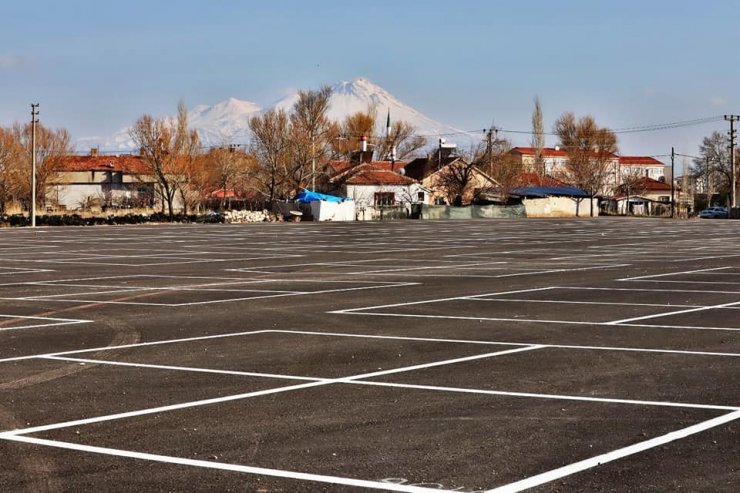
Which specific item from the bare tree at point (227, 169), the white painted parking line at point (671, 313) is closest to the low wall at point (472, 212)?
the bare tree at point (227, 169)

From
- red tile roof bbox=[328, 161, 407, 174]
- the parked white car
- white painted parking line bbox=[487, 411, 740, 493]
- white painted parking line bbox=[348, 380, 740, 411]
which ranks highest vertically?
red tile roof bbox=[328, 161, 407, 174]

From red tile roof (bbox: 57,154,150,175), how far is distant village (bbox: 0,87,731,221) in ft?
0.61

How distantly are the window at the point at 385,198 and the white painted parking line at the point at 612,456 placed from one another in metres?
85.2

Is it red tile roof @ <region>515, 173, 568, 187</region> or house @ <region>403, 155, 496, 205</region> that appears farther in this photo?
red tile roof @ <region>515, 173, 568, 187</region>

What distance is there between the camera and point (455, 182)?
98.9 meters

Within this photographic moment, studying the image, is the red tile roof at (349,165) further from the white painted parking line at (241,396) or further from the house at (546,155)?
the white painted parking line at (241,396)

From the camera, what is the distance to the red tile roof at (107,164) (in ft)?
308

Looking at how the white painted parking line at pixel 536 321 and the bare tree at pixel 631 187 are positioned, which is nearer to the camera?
the white painted parking line at pixel 536 321

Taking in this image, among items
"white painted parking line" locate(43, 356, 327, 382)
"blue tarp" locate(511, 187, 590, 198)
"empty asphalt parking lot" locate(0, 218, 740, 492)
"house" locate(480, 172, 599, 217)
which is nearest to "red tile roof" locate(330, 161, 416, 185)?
"house" locate(480, 172, 599, 217)

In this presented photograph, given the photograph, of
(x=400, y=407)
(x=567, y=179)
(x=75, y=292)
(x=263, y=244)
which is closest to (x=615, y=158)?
(x=567, y=179)

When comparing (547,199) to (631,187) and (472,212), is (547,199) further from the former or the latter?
(631,187)

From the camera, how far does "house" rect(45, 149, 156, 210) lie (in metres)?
86.7

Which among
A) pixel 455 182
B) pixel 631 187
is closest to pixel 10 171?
pixel 455 182

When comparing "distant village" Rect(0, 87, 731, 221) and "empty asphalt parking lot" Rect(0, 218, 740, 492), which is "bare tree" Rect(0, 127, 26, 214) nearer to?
"distant village" Rect(0, 87, 731, 221)
